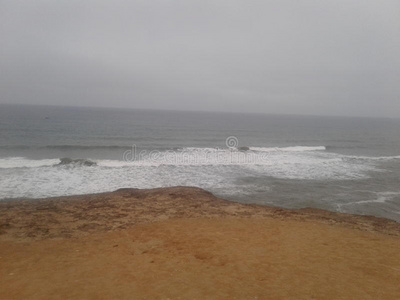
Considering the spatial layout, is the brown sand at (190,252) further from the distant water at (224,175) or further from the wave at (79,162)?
the wave at (79,162)

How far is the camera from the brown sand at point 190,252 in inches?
257

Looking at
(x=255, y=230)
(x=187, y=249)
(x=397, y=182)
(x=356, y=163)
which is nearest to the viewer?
(x=187, y=249)

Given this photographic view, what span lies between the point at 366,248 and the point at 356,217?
3.81m

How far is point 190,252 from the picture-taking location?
8398mm

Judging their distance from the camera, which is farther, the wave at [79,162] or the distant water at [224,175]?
the wave at [79,162]

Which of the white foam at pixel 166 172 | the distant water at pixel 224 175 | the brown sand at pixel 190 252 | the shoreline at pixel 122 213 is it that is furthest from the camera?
the white foam at pixel 166 172

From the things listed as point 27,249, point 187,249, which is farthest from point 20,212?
point 187,249

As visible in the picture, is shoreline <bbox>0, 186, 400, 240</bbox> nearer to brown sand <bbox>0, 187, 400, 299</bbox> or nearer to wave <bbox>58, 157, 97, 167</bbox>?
brown sand <bbox>0, 187, 400, 299</bbox>

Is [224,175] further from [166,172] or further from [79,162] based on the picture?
[79,162]

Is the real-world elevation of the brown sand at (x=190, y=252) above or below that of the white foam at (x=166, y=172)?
above

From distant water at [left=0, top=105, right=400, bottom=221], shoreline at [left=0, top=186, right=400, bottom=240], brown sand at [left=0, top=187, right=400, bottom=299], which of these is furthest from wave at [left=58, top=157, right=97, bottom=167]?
brown sand at [left=0, top=187, right=400, bottom=299]

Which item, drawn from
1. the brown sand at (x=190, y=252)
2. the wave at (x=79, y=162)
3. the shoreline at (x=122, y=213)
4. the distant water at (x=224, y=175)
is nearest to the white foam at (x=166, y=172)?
the distant water at (x=224, y=175)

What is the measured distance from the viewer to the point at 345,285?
22.2 ft

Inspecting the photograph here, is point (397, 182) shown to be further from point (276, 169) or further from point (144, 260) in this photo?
point (144, 260)
